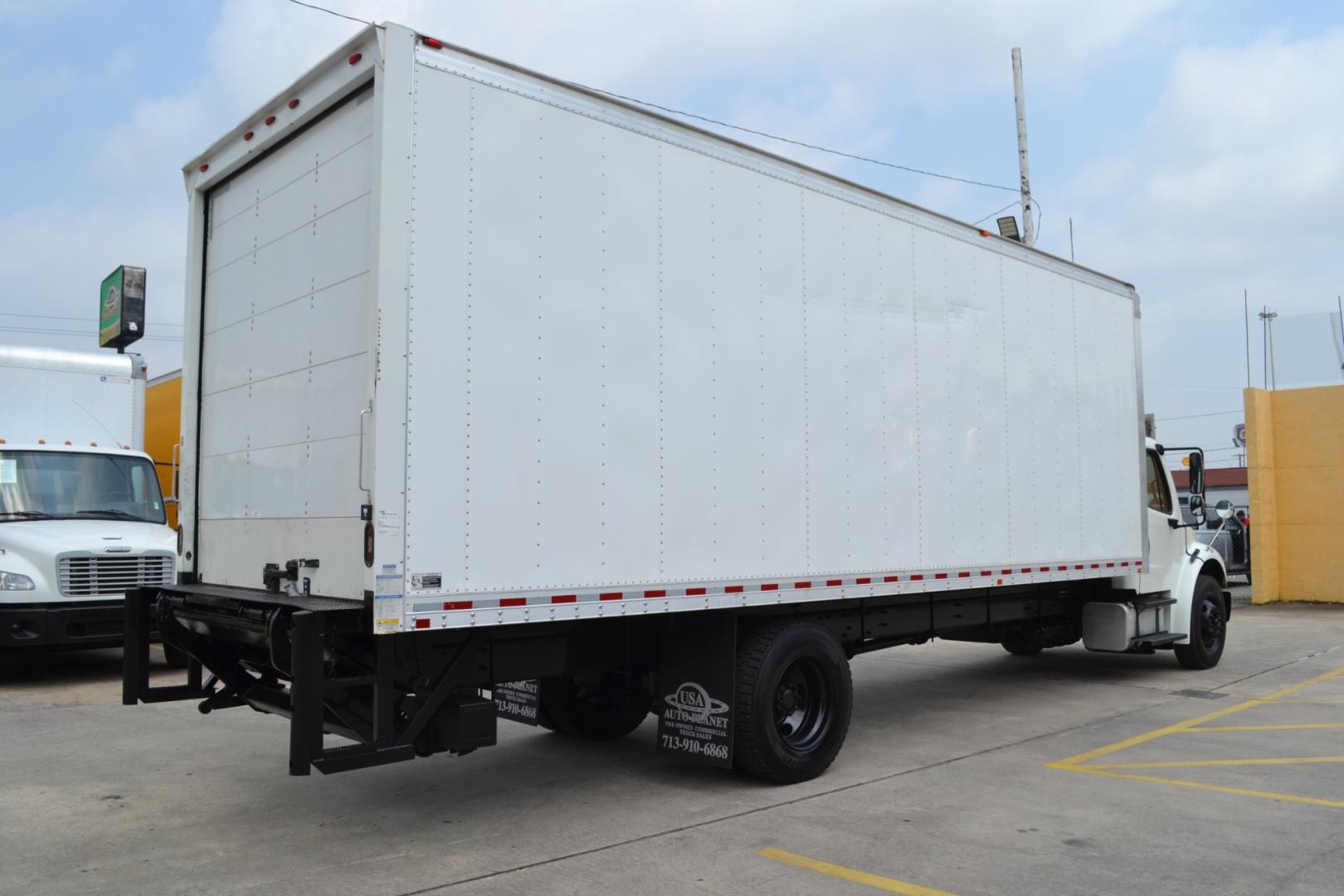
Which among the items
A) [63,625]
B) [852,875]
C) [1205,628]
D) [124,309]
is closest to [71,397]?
[63,625]

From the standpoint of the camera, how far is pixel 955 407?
7832 mm

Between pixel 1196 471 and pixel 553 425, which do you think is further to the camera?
pixel 1196 471

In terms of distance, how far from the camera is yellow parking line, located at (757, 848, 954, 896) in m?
4.57

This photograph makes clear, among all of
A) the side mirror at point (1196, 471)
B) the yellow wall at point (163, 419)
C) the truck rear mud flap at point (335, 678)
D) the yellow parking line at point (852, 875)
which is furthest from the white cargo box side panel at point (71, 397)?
the side mirror at point (1196, 471)

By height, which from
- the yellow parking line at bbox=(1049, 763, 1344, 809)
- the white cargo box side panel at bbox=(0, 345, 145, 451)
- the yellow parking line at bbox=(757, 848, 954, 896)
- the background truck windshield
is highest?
the white cargo box side panel at bbox=(0, 345, 145, 451)

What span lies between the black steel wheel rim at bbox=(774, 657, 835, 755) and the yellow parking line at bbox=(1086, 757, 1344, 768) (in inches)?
74.1

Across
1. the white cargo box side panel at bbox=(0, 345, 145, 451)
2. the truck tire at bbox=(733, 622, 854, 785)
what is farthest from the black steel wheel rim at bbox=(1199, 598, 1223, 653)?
the white cargo box side panel at bbox=(0, 345, 145, 451)

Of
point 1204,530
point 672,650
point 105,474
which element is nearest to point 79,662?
point 105,474

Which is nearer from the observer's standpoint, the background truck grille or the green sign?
the background truck grille

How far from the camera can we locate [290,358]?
5.66 meters

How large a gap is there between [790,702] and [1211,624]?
703 cm

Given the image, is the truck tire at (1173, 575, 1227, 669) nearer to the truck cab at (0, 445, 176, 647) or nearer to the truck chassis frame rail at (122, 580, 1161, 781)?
the truck chassis frame rail at (122, 580, 1161, 781)

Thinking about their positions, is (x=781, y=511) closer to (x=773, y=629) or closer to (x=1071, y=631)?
(x=773, y=629)

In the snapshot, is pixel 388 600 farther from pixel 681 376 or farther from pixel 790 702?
pixel 790 702
